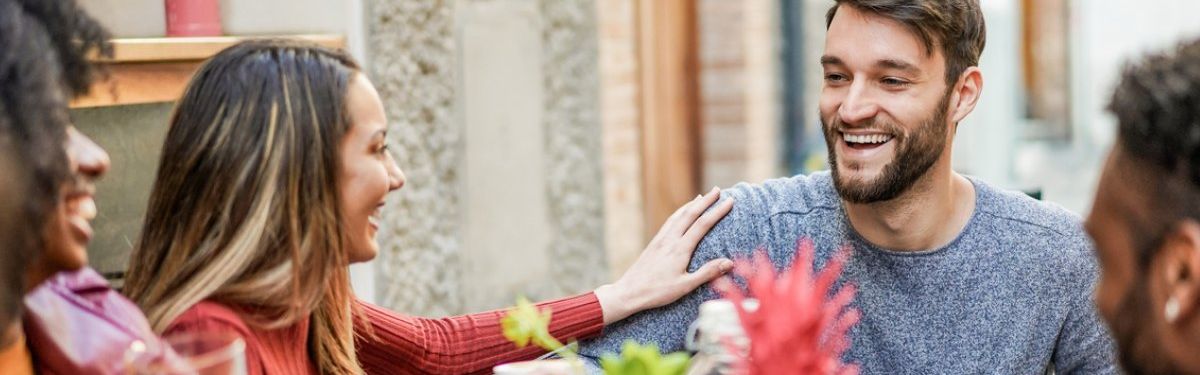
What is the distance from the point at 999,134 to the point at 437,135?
131 inches

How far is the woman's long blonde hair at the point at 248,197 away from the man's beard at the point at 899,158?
900mm

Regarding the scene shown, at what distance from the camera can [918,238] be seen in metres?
2.35

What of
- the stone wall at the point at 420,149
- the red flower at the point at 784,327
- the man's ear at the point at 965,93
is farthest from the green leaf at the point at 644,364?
the stone wall at the point at 420,149

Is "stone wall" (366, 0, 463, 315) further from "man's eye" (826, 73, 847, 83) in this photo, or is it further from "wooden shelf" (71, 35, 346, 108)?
"man's eye" (826, 73, 847, 83)

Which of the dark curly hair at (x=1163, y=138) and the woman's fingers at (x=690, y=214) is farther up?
the dark curly hair at (x=1163, y=138)

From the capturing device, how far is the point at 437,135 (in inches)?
141

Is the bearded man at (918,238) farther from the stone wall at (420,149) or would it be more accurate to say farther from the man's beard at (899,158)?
the stone wall at (420,149)

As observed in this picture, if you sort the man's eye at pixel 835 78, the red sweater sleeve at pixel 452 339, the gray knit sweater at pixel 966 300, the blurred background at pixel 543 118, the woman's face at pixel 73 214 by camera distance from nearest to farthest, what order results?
the woman's face at pixel 73 214 < the red sweater sleeve at pixel 452 339 < the gray knit sweater at pixel 966 300 < the man's eye at pixel 835 78 < the blurred background at pixel 543 118

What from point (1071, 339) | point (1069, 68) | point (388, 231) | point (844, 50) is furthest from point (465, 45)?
point (1069, 68)

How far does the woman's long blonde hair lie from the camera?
1.72 metres

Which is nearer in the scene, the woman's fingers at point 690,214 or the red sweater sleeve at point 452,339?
the red sweater sleeve at point 452,339

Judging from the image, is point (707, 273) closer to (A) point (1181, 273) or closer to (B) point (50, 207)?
(A) point (1181, 273)

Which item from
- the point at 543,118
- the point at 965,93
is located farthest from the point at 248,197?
the point at 543,118

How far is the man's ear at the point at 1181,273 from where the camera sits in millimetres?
1297
